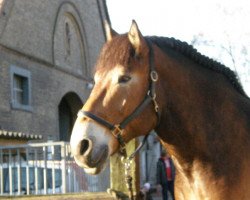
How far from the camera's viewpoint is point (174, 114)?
404 centimetres

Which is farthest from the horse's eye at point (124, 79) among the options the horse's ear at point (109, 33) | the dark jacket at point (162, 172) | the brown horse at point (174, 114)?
the dark jacket at point (162, 172)

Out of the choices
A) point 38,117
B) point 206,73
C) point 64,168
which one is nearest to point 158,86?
point 206,73

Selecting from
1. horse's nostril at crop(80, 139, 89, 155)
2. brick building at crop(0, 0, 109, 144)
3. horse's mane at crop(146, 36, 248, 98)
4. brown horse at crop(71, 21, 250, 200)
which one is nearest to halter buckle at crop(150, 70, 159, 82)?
brown horse at crop(71, 21, 250, 200)

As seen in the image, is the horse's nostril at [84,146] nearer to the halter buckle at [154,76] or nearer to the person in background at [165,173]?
the halter buckle at [154,76]

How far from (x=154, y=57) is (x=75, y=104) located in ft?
82.7

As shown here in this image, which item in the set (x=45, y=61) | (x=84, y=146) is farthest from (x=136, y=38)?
(x=45, y=61)

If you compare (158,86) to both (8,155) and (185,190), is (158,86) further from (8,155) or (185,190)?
(8,155)

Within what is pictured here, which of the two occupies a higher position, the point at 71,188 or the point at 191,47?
the point at 191,47

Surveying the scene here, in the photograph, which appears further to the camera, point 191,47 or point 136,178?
point 136,178

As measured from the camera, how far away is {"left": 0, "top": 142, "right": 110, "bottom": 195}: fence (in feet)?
30.6

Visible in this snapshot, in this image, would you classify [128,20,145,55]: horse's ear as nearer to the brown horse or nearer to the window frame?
the brown horse

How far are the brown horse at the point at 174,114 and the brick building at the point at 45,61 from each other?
16.5 meters

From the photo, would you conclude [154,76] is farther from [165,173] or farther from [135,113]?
[165,173]

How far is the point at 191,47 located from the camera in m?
4.32
